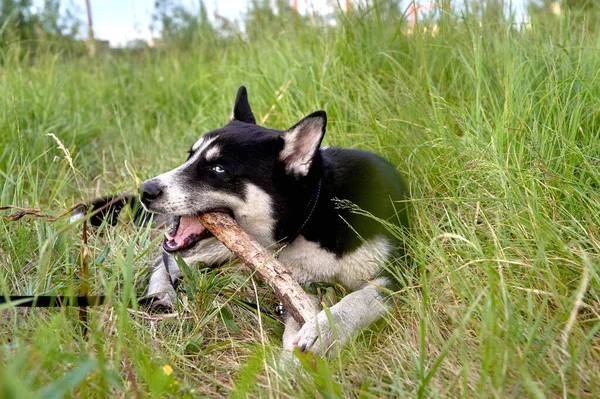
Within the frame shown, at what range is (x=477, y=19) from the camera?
369cm

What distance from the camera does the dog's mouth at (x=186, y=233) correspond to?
8.43 feet

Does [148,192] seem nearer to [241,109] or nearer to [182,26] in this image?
[241,109]

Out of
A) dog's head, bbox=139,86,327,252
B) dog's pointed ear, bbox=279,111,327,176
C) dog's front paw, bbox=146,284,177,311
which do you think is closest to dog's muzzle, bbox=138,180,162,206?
dog's head, bbox=139,86,327,252

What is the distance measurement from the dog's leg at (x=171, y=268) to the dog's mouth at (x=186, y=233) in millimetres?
64

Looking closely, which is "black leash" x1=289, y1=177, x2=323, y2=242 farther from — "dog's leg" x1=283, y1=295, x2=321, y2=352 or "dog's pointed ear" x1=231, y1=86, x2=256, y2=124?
"dog's pointed ear" x1=231, y1=86, x2=256, y2=124

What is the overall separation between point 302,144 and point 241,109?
0.76 m

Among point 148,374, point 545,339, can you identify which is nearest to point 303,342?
point 148,374

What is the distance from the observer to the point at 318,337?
6.31 feet

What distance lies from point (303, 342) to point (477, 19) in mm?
2738

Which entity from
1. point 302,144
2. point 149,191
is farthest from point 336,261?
point 149,191

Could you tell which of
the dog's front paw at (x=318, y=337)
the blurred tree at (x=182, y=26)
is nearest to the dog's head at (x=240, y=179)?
the dog's front paw at (x=318, y=337)

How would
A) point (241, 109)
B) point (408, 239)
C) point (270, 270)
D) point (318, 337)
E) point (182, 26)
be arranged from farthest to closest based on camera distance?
point (182, 26), point (241, 109), point (408, 239), point (270, 270), point (318, 337)

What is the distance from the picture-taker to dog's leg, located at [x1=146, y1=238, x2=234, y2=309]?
8.21 ft

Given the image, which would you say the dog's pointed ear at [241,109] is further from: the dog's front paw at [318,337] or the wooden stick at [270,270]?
the dog's front paw at [318,337]
